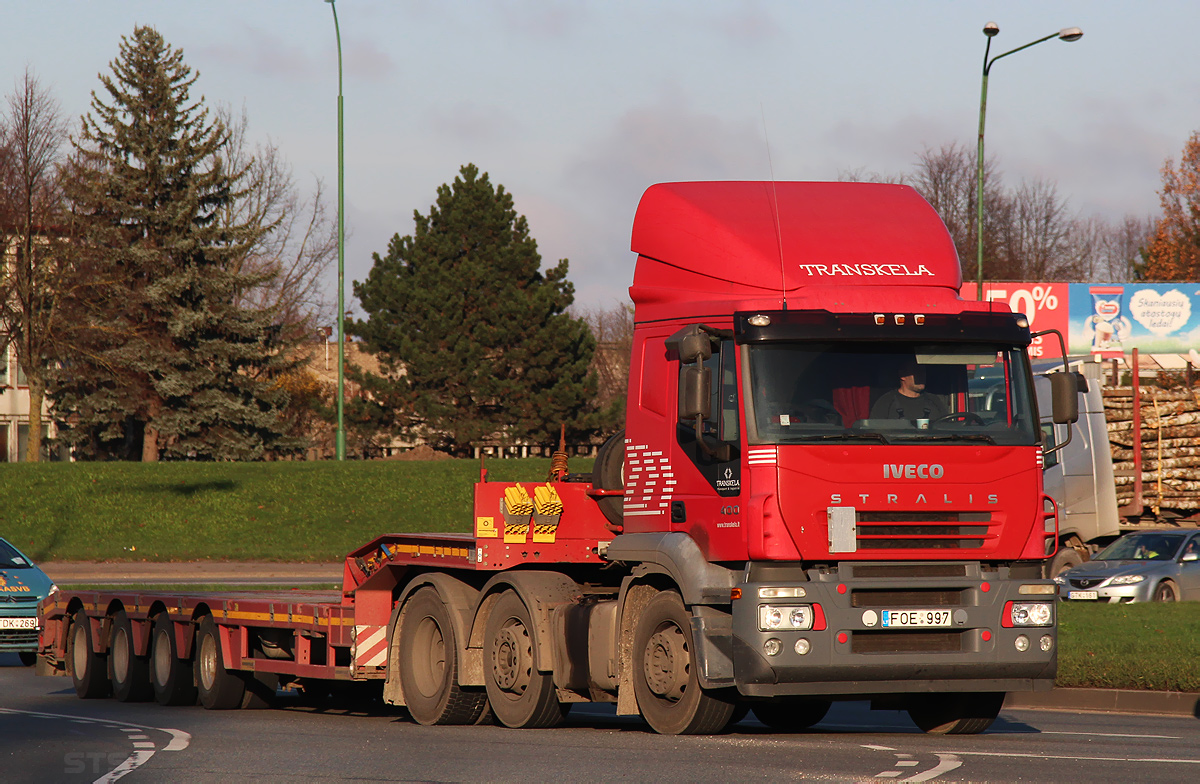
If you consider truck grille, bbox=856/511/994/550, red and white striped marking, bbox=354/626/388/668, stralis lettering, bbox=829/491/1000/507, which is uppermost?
stralis lettering, bbox=829/491/1000/507

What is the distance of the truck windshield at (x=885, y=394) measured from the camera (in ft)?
30.7

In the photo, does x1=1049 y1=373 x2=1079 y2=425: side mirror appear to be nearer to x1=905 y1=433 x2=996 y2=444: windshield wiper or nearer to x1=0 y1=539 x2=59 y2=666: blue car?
x1=905 y1=433 x2=996 y2=444: windshield wiper

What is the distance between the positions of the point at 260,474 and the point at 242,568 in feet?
31.3

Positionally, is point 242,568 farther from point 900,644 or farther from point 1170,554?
point 900,644

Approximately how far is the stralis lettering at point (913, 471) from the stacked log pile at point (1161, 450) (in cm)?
1810

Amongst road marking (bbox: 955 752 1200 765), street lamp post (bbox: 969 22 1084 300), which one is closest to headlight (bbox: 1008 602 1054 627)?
road marking (bbox: 955 752 1200 765)

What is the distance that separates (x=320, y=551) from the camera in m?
34.2

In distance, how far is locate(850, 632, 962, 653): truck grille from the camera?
366 inches

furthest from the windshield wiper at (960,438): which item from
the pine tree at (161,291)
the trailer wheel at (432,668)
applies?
the pine tree at (161,291)

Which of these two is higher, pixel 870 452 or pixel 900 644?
pixel 870 452

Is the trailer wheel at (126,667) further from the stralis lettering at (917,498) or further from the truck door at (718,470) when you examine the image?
the stralis lettering at (917,498)

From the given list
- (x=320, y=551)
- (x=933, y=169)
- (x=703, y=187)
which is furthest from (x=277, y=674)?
(x=933, y=169)

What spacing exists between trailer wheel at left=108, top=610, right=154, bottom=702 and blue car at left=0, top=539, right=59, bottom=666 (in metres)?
2.81

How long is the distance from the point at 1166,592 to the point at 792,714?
510 inches
